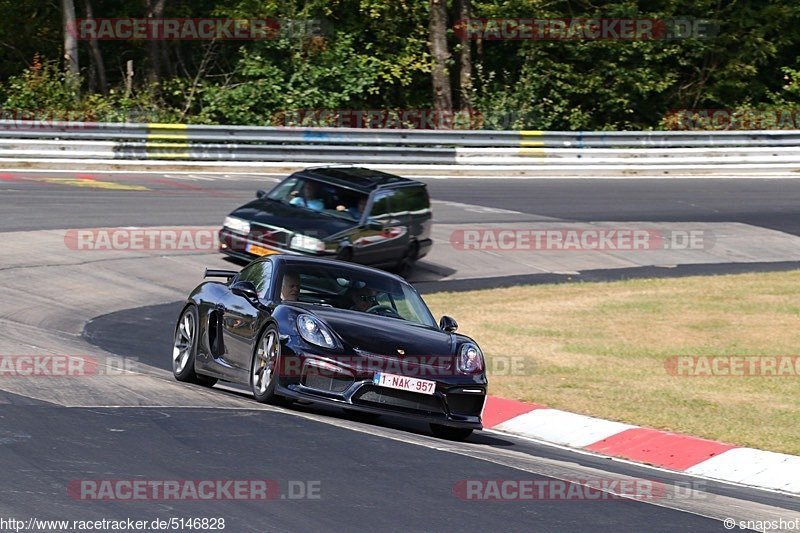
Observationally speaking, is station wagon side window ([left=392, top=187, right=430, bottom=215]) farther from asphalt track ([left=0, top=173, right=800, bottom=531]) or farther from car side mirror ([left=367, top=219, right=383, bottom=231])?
asphalt track ([left=0, top=173, right=800, bottom=531])

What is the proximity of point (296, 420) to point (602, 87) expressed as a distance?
92.9ft

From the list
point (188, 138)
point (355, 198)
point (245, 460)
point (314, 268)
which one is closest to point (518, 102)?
point (188, 138)

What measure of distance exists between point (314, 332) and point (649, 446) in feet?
10.3

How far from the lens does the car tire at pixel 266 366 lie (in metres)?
10.1

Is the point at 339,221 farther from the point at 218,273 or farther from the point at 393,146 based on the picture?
the point at 393,146

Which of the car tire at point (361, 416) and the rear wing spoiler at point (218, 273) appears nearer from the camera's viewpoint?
the car tire at point (361, 416)

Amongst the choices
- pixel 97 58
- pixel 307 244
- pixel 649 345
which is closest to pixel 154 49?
pixel 97 58

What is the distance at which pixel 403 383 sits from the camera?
988cm

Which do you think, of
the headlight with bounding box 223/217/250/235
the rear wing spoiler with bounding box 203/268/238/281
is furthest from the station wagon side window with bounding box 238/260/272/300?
the headlight with bounding box 223/217/250/235

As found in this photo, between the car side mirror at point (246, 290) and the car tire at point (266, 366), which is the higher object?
the car side mirror at point (246, 290)

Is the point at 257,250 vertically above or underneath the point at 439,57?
underneath

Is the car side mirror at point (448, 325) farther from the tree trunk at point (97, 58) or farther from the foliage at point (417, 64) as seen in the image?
the tree trunk at point (97, 58)

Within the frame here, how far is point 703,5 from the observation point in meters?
36.8

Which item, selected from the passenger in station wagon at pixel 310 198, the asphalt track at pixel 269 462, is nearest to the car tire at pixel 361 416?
the asphalt track at pixel 269 462
